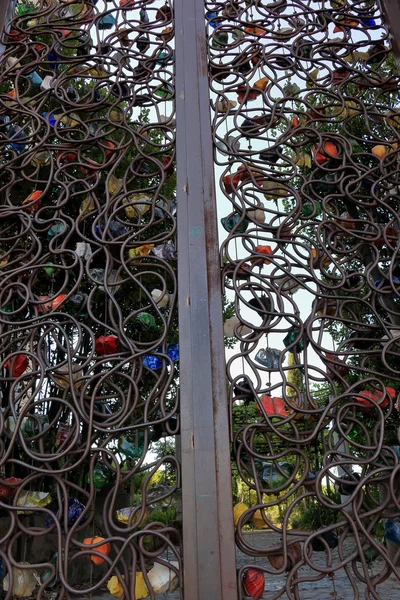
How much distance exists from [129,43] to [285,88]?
68 cm

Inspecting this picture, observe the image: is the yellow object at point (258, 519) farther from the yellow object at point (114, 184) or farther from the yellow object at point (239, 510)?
the yellow object at point (114, 184)

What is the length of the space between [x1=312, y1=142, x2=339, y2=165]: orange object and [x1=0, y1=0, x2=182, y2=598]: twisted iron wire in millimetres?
525

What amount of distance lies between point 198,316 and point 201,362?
0.46 ft

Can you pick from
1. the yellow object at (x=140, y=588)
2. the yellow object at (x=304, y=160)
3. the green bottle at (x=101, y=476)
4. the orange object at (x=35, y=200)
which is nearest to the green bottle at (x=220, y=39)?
the yellow object at (x=304, y=160)

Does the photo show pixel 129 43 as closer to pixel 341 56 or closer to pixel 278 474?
pixel 341 56

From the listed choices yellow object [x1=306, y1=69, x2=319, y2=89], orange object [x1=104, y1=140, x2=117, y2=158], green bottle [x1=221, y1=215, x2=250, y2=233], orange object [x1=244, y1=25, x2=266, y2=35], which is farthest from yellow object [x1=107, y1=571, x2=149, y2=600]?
orange object [x1=244, y1=25, x2=266, y2=35]

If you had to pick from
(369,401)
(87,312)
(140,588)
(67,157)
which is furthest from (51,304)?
(369,401)

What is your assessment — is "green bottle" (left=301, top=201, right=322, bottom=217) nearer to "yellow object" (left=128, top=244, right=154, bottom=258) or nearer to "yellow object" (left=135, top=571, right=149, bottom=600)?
"yellow object" (left=128, top=244, right=154, bottom=258)

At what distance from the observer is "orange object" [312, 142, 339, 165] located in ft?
6.60

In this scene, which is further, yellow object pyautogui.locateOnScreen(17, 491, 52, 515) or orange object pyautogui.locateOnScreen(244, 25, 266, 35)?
orange object pyautogui.locateOnScreen(244, 25, 266, 35)

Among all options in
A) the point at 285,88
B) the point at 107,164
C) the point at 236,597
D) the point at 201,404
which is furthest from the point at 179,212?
the point at 236,597

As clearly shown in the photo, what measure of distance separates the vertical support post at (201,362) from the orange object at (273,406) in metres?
0.14

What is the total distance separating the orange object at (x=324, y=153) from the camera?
201cm

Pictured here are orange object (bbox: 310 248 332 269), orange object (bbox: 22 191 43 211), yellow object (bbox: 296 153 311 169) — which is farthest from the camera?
yellow object (bbox: 296 153 311 169)
